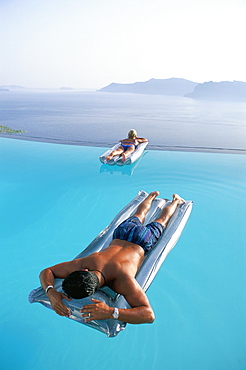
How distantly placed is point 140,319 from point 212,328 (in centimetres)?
67

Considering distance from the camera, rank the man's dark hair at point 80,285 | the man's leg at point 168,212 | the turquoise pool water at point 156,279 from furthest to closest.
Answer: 1. the man's leg at point 168,212
2. the turquoise pool water at point 156,279
3. the man's dark hair at point 80,285

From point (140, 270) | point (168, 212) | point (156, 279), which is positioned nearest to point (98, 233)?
point (168, 212)

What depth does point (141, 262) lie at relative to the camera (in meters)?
2.60

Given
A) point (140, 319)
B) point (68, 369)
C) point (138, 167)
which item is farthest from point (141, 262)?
point (138, 167)

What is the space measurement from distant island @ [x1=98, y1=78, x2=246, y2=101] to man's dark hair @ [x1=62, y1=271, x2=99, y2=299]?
3423 centimetres

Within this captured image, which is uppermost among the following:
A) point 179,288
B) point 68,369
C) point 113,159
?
point 113,159

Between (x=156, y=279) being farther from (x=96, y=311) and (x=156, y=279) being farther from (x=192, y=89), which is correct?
(x=192, y=89)

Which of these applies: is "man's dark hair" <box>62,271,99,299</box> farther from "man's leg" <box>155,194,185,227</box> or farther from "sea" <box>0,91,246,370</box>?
"man's leg" <box>155,194,185,227</box>

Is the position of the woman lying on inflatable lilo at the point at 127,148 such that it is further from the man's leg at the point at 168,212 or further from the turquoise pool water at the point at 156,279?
the man's leg at the point at 168,212

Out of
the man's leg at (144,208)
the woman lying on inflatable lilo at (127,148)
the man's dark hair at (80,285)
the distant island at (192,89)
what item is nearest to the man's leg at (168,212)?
the man's leg at (144,208)

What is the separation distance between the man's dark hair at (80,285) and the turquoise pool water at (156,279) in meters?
0.49

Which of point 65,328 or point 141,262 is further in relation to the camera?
point 141,262

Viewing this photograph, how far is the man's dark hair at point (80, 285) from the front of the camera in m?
2.00

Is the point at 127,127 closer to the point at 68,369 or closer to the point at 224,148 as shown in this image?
the point at 224,148
